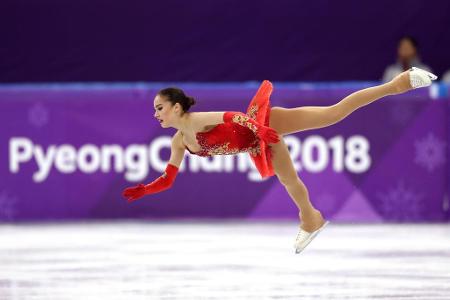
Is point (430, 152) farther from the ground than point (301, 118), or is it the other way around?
point (301, 118)

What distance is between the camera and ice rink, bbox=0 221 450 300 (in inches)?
210

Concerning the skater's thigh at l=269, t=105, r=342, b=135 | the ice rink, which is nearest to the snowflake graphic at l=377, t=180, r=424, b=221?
the ice rink

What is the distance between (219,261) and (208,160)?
8.04 feet

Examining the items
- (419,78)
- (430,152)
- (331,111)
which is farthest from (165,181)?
(430,152)

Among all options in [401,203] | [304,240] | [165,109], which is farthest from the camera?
[401,203]

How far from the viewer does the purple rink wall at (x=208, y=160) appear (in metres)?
8.85

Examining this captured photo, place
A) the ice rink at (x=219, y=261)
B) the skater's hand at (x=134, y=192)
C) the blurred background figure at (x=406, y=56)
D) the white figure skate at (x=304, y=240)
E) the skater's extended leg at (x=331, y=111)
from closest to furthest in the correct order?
the ice rink at (x=219, y=261)
the skater's hand at (x=134, y=192)
the skater's extended leg at (x=331, y=111)
the white figure skate at (x=304, y=240)
the blurred background figure at (x=406, y=56)

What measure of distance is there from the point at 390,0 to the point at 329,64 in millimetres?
860

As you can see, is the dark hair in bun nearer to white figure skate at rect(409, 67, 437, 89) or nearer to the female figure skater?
the female figure skater

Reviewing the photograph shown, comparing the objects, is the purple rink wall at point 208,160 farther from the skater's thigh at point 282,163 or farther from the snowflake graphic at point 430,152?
the skater's thigh at point 282,163

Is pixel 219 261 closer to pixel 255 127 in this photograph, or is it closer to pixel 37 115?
pixel 255 127

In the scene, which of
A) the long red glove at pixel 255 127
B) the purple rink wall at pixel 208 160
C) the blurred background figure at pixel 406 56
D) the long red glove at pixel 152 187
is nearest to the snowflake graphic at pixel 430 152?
the purple rink wall at pixel 208 160

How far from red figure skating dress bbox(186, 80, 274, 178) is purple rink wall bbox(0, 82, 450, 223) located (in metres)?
3.04

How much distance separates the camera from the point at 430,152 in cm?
887
